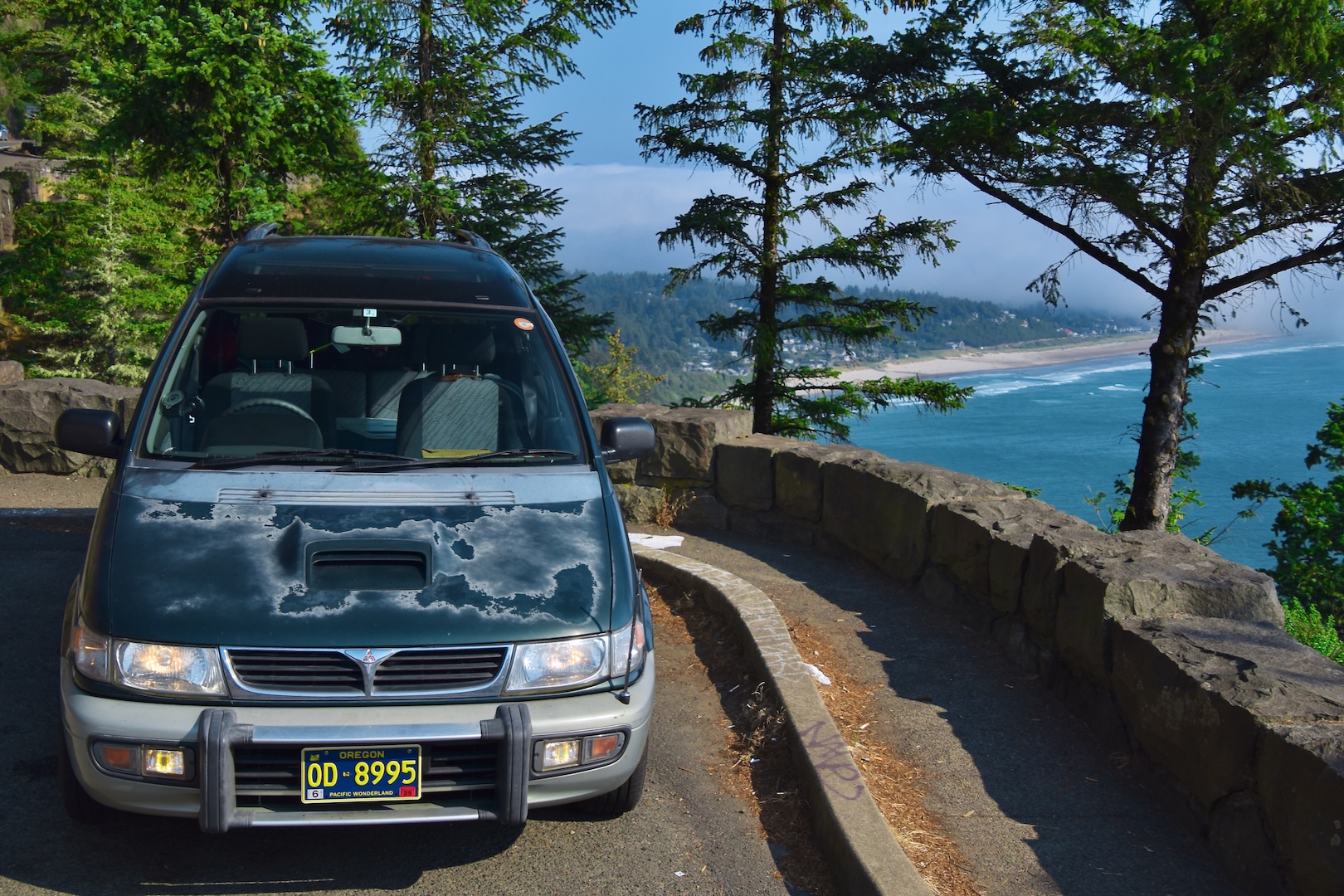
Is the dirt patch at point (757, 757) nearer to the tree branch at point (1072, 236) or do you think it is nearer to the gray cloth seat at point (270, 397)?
the gray cloth seat at point (270, 397)

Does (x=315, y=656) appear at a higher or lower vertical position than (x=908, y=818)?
higher

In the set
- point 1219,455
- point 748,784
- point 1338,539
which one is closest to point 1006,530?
point 748,784

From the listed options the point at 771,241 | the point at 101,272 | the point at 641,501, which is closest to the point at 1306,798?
the point at 641,501

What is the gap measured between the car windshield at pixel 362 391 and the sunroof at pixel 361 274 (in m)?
0.09

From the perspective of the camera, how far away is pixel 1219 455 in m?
117

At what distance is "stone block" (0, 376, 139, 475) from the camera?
32.6 feet

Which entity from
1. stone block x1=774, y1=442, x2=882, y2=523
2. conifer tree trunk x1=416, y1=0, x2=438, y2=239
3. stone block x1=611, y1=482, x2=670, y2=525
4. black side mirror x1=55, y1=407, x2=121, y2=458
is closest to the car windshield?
black side mirror x1=55, y1=407, x2=121, y2=458

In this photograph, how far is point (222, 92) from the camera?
13.6 metres

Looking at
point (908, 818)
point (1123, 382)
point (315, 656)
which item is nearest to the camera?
point (315, 656)

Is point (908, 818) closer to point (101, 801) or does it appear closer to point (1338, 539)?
point (101, 801)

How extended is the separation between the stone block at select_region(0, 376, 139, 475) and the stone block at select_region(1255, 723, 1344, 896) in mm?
9466

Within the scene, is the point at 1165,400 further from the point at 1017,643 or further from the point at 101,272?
the point at 101,272

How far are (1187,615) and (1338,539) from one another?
25.0 m

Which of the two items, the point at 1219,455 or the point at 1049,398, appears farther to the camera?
the point at 1049,398
